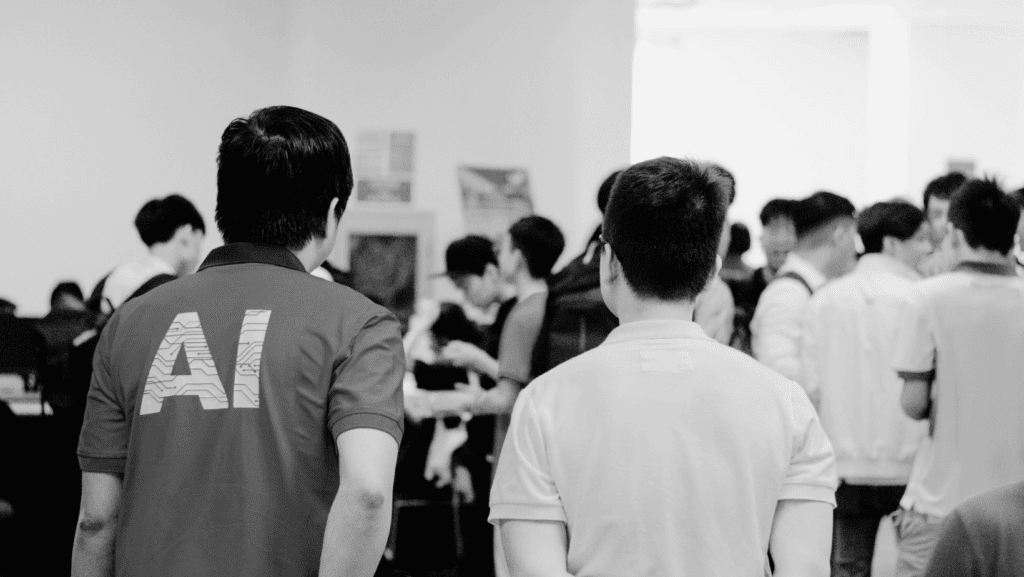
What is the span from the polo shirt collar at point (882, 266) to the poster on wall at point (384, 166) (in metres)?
2.90

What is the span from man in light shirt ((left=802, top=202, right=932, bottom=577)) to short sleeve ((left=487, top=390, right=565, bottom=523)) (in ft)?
8.32

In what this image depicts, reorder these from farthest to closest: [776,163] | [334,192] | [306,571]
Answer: [776,163] < [334,192] < [306,571]

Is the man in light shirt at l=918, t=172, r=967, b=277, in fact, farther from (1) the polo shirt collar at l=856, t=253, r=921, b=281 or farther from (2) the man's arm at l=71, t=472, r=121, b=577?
(2) the man's arm at l=71, t=472, r=121, b=577

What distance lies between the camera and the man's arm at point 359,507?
1362mm

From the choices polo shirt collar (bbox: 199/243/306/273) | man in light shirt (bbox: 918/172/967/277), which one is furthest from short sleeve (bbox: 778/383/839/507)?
man in light shirt (bbox: 918/172/967/277)

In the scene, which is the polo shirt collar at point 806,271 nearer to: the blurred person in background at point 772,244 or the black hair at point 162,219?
the blurred person in background at point 772,244

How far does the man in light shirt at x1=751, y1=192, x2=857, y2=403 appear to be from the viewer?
3.83m

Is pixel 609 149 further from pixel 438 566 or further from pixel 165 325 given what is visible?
pixel 165 325

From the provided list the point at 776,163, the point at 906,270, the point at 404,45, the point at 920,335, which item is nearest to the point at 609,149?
the point at 404,45

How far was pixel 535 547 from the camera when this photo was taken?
4.43 feet

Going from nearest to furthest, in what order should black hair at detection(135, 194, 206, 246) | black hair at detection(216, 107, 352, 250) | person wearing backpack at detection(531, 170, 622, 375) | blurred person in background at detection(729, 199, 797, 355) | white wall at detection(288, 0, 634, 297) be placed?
black hair at detection(216, 107, 352, 250)
person wearing backpack at detection(531, 170, 622, 375)
black hair at detection(135, 194, 206, 246)
blurred person in background at detection(729, 199, 797, 355)
white wall at detection(288, 0, 634, 297)

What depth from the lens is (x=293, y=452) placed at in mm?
1431

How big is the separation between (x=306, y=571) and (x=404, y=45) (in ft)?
16.0

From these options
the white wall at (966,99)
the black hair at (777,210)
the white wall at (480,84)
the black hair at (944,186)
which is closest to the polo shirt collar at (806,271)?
the black hair at (944,186)
